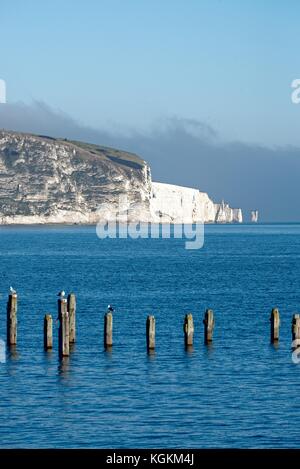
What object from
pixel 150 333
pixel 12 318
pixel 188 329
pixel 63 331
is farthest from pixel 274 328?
pixel 12 318

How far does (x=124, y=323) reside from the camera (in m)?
58.0

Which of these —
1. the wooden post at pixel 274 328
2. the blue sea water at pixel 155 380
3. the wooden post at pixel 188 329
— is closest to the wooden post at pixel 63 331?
the blue sea water at pixel 155 380

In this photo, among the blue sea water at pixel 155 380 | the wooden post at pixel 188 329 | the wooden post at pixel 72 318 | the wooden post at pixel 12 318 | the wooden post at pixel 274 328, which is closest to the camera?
the blue sea water at pixel 155 380

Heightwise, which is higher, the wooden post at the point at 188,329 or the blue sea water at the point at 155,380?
the wooden post at the point at 188,329

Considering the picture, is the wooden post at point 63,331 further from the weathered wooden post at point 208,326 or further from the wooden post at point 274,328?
the wooden post at point 274,328

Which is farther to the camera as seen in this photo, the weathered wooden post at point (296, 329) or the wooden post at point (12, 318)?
the weathered wooden post at point (296, 329)

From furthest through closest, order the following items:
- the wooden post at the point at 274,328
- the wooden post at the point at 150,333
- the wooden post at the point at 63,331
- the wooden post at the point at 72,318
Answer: the wooden post at the point at 274,328, the wooden post at the point at 72,318, the wooden post at the point at 150,333, the wooden post at the point at 63,331

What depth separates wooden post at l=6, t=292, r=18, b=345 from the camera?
154ft

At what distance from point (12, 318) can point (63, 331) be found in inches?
170

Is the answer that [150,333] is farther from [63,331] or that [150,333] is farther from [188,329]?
[63,331]

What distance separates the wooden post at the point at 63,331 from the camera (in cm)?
4406

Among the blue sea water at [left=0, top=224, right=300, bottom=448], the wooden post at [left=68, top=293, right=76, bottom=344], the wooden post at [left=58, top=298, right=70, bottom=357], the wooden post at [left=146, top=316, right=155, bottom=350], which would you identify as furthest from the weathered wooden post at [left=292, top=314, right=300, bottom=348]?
the wooden post at [left=58, top=298, right=70, bottom=357]

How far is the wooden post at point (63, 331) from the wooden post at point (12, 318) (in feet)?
9.40
